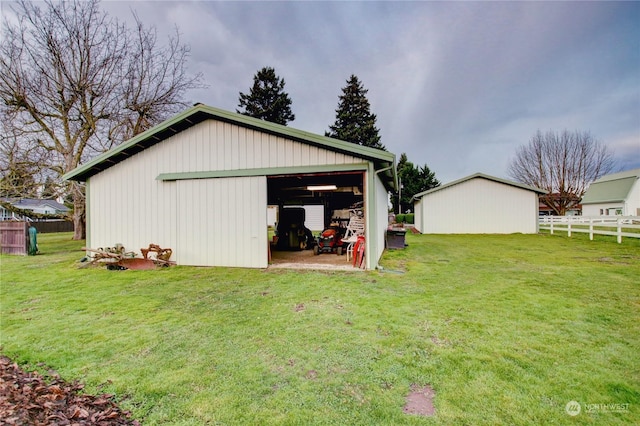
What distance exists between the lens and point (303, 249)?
466 inches

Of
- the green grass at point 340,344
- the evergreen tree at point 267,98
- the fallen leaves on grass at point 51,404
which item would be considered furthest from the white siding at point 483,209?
the evergreen tree at point 267,98

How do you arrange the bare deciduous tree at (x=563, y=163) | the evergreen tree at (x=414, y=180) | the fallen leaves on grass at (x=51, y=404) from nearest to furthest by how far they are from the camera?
the fallen leaves on grass at (x=51, y=404), the bare deciduous tree at (x=563, y=163), the evergreen tree at (x=414, y=180)

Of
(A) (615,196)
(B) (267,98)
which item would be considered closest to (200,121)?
(B) (267,98)

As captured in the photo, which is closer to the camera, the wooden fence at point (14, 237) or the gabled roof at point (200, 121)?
the gabled roof at point (200, 121)

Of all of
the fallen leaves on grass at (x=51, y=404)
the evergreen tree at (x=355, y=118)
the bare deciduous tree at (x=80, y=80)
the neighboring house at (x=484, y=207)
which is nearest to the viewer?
the fallen leaves on grass at (x=51, y=404)

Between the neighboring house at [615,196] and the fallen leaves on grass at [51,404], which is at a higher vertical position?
the neighboring house at [615,196]

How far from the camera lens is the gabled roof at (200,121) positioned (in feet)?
22.6

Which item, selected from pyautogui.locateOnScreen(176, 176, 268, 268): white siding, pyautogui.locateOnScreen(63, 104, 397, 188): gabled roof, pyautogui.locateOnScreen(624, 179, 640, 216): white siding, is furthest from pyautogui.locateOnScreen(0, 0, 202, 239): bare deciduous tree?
pyautogui.locateOnScreen(624, 179, 640, 216): white siding

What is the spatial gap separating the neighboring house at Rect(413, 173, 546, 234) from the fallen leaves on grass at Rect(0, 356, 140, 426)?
60.4 ft

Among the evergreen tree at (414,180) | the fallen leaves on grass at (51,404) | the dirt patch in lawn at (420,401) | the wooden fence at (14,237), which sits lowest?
the fallen leaves on grass at (51,404)

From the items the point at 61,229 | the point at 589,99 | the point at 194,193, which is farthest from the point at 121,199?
the point at 589,99

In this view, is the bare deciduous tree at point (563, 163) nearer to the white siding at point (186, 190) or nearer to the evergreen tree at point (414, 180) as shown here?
the evergreen tree at point (414, 180)

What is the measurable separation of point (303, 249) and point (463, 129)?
55.8ft

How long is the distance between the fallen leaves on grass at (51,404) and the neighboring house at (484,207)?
18424mm
